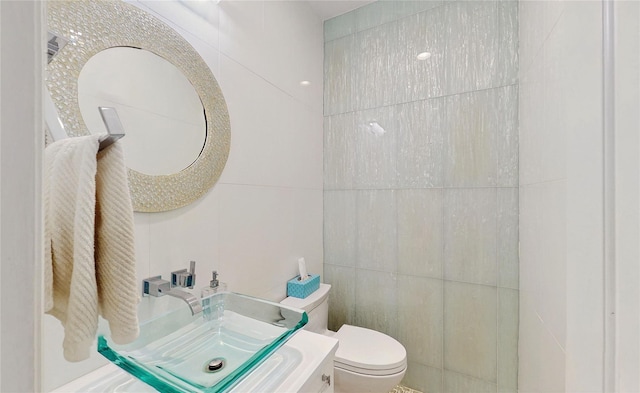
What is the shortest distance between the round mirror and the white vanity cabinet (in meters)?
0.60

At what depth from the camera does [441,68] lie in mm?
1500

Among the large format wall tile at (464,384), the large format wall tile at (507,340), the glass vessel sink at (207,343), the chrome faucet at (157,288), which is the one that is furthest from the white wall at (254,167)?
the large format wall tile at (507,340)

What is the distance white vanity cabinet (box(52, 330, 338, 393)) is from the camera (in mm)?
672

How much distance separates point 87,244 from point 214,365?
610 mm

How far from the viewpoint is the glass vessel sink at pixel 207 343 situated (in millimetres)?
593

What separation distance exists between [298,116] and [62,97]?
112cm

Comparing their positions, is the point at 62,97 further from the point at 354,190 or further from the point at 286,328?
the point at 354,190

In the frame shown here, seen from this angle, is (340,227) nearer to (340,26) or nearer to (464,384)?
(464,384)

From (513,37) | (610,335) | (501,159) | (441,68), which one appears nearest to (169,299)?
(610,335)

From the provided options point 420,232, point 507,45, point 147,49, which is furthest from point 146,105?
point 507,45

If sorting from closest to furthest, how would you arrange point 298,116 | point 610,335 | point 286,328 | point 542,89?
1. point 610,335
2. point 286,328
3. point 542,89
4. point 298,116

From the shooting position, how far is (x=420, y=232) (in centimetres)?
155

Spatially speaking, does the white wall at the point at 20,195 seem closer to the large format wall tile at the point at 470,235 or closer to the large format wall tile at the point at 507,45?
the large format wall tile at the point at 470,235

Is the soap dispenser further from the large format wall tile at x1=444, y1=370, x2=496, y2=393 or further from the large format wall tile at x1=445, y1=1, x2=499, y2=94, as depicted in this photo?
the large format wall tile at x1=445, y1=1, x2=499, y2=94
